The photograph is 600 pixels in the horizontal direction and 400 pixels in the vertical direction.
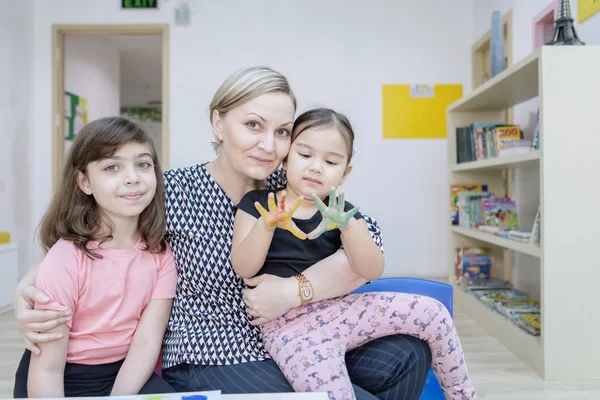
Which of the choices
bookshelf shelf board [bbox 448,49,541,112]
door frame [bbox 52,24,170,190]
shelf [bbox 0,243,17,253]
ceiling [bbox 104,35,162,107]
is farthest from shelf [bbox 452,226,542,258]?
ceiling [bbox 104,35,162,107]

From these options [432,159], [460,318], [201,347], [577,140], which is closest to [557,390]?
[577,140]

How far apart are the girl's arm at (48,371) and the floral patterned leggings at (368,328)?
0.45m

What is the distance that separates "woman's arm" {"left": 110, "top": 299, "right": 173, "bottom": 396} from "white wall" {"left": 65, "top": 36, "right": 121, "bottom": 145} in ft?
16.5

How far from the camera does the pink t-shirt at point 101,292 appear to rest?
1.08 metres

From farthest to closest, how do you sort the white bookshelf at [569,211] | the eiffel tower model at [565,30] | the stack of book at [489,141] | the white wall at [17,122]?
the white wall at [17,122] < the stack of book at [489,141] < the eiffel tower model at [565,30] < the white bookshelf at [569,211]

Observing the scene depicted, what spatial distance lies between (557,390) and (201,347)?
1.66m

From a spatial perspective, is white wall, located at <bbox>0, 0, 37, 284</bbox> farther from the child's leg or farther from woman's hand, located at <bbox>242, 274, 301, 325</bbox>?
the child's leg

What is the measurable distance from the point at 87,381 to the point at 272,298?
46 cm

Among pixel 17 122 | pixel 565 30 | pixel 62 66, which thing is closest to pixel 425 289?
pixel 565 30

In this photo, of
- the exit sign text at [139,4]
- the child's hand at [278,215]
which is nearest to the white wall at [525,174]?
the child's hand at [278,215]

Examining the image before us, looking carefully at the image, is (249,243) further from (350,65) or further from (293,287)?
(350,65)

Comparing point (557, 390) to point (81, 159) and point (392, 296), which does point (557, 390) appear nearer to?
point (392, 296)

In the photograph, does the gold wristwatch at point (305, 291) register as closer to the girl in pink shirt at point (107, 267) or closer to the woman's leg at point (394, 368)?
the woman's leg at point (394, 368)

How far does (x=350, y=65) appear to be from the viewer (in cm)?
491
